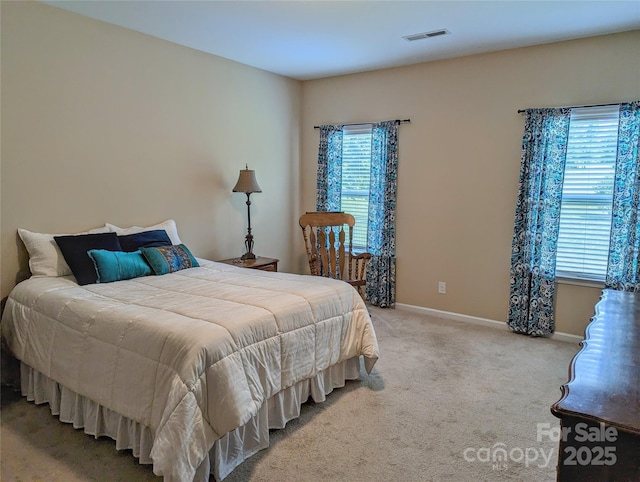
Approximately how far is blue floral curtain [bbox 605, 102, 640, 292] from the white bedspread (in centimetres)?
219

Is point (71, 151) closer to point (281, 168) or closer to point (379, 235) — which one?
point (281, 168)

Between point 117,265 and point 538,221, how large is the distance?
3.43m

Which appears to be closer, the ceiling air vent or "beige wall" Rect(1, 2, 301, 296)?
"beige wall" Rect(1, 2, 301, 296)

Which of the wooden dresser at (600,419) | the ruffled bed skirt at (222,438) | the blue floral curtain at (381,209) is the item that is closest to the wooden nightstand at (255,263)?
the blue floral curtain at (381,209)

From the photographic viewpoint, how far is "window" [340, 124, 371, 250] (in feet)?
16.1

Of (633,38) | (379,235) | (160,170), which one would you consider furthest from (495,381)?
(160,170)

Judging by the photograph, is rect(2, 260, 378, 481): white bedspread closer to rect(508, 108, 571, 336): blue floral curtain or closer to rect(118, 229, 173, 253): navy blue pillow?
rect(118, 229, 173, 253): navy blue pillow

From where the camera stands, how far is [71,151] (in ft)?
10.6

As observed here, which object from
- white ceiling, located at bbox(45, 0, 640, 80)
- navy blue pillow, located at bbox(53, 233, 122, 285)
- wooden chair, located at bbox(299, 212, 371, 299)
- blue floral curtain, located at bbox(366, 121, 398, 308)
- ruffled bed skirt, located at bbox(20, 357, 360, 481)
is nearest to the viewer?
ruffled bed skirt, located at bbox(20, 357, 360, 481)

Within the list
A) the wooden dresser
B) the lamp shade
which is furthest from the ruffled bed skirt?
the lamp shade

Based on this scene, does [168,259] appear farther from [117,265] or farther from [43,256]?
[43,256]

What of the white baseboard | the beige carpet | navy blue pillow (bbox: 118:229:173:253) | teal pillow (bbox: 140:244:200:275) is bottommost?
the beige carpet

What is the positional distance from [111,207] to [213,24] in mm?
1646

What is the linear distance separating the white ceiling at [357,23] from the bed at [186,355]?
1.91m
